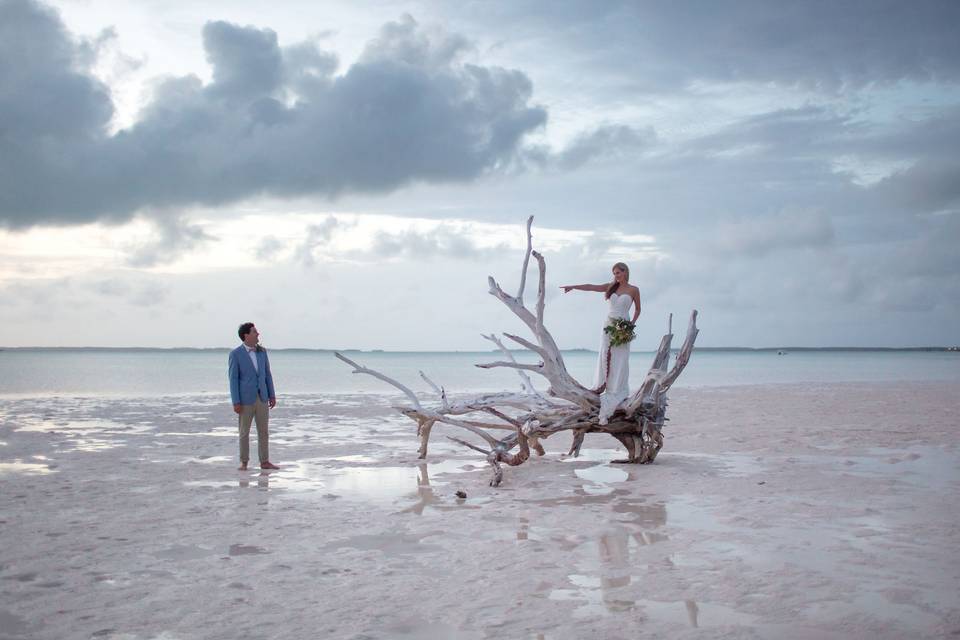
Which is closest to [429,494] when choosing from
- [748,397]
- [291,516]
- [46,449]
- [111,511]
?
[291,516]

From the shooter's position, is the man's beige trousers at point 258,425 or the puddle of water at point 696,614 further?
the man's beige trousers at point 258,425

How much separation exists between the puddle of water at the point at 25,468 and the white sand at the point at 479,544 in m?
0.06

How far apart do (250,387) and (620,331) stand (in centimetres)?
588

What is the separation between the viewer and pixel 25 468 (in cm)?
1096

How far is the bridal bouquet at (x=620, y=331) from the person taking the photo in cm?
1158

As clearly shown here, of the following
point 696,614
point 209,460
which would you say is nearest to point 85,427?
point 209,460

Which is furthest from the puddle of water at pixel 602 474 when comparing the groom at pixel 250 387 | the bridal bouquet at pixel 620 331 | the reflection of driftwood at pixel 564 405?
the groom at pixel 250 387

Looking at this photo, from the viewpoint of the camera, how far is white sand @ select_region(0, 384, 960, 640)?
465 centimetres

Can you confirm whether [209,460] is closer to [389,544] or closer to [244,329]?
[244,329]

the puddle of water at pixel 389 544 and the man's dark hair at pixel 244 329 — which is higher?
the man's dark hair at pixel 244 329

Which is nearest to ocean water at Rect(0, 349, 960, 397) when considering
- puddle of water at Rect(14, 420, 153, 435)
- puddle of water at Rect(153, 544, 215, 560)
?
puddle of water at Rect(14, 420, 153, 435)

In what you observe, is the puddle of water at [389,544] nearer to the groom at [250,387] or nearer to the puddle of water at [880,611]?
the puddle of water at [880,611]

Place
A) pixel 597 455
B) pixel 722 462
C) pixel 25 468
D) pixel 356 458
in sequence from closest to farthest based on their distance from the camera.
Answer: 1. pixel 25 468
2. pixel 722 462
3. pixel 356 458
4. pixel 597 455

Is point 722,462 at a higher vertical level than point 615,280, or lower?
lower
